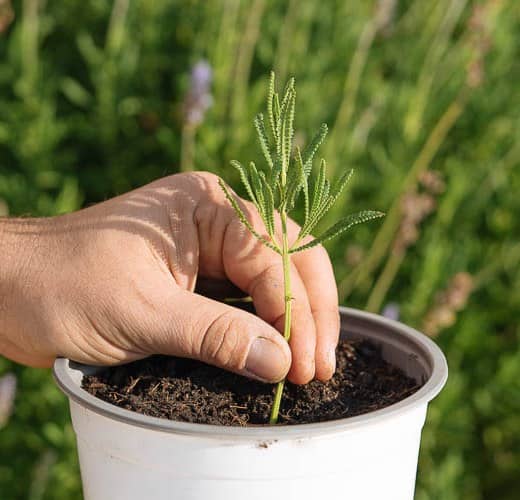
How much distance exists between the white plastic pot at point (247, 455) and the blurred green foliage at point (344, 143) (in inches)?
42.4

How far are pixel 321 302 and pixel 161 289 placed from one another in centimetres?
25

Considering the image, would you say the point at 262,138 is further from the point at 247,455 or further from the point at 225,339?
the point at 247,455

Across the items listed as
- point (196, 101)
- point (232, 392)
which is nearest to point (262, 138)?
point (232, 392)

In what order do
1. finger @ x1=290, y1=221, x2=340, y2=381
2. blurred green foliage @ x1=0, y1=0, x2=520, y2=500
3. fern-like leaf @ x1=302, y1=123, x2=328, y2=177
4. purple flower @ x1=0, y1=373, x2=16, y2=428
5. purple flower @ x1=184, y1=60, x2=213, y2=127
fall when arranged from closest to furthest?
1. fern-like leaf @ x1=302, y1=123, x2=328, y2=177
2. finger @ x1=290, y1=221, x2=340, y2=381
3. purple flower @ x1=0, y1=373, x2=16, y2=428
4. purple flower @ x1=184, y1=60, x2=213, y2=127
5. blurred green foliage @ x1=0, y1=0, x2=520, y2=500

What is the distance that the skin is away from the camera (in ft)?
3.60

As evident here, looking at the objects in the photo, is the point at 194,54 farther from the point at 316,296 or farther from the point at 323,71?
the point at 316,296

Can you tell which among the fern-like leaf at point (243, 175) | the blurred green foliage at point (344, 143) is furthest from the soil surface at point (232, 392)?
the blurred green foliage at point (344, 143)

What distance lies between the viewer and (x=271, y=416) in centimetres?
107

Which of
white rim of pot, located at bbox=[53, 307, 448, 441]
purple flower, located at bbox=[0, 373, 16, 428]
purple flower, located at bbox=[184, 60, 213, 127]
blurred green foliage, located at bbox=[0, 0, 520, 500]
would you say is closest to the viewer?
white rim of pot, located at bbox=[53, 307, 448, 441]

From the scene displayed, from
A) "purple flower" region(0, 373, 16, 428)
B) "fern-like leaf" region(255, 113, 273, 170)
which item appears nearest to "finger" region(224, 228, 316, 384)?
"fern-like leaf" region(255, 113, 273, 170)

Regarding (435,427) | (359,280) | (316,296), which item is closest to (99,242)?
(316,296)

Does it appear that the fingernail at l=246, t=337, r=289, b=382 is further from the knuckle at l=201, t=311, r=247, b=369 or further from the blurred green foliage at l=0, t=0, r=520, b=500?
the blurred green foliage at l=0, t=0, r=520, b=500

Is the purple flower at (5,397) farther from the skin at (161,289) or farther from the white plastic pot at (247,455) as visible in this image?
the white plastic pot at (247,455)

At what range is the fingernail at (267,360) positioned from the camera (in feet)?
3.50
